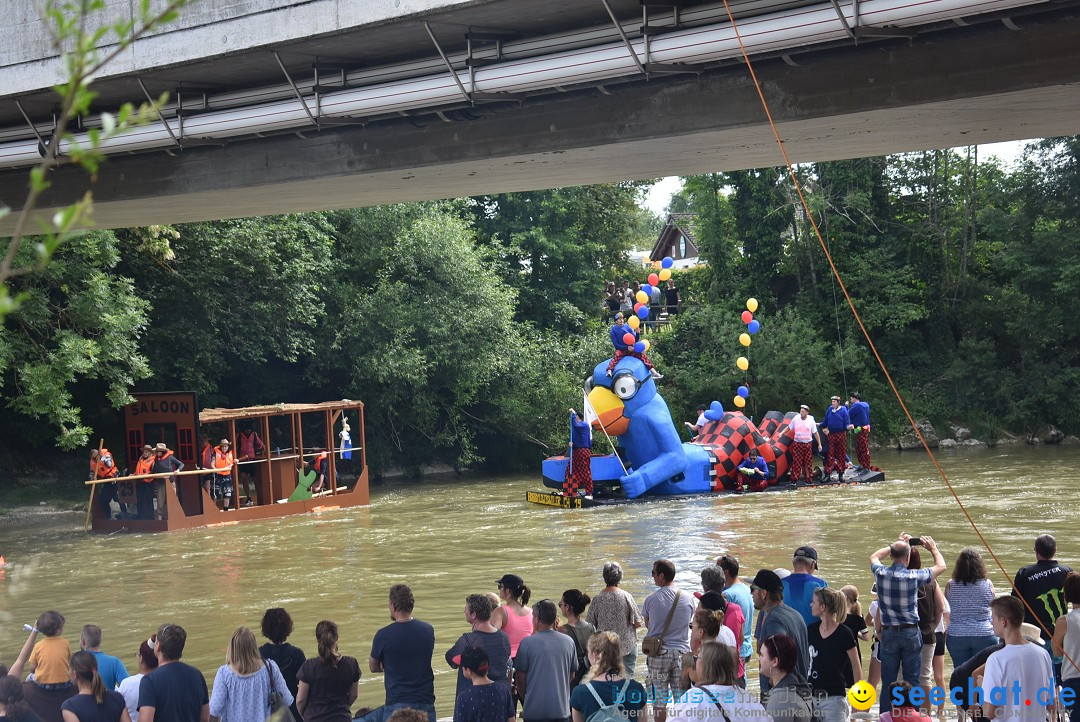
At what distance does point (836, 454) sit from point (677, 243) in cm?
4630

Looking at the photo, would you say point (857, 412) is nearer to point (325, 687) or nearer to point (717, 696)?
point (325, 687)

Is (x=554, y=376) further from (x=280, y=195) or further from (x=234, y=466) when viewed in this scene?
(x=280, y=195)

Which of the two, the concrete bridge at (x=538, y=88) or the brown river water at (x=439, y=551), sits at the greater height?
the concrete bridge at (x=538, y=88)

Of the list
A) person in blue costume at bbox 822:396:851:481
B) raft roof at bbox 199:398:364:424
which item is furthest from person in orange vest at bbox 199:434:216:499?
person in blue costume at bbox 822:396:851:481

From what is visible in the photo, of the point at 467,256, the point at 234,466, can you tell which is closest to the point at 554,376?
the point at 467,256

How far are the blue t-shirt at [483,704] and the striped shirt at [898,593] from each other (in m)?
2.89

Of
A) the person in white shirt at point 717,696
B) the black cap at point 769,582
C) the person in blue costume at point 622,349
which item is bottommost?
the person in white shirt at point 717,696

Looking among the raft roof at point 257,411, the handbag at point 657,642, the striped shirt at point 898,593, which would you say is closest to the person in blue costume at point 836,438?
the raft roof at point 257,411

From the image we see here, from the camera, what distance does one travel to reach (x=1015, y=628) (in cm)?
619

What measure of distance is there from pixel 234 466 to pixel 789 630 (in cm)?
1978

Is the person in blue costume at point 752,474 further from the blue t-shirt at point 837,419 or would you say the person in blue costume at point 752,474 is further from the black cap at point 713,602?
the black cap at point 713,602

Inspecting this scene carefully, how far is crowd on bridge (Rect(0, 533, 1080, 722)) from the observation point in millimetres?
6148

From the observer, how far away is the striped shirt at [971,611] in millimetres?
8008

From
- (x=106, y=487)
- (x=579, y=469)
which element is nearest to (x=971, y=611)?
(x=579, y=469)
